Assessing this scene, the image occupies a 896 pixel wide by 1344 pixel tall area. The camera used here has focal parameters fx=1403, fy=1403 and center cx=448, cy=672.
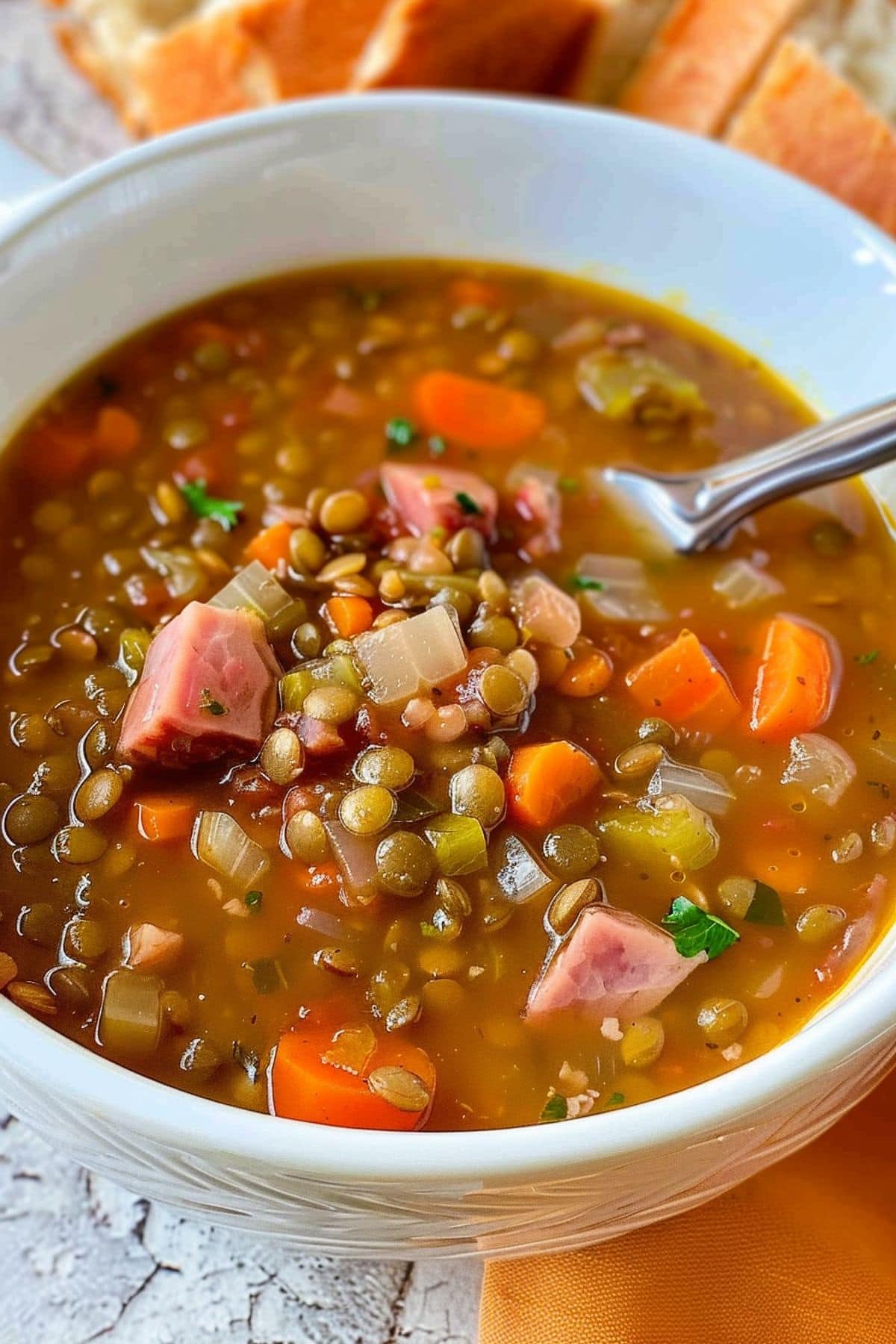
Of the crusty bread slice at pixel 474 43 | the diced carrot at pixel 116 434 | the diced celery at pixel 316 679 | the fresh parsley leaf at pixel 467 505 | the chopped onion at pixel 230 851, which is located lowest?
the diced carrot at pixel 116 434

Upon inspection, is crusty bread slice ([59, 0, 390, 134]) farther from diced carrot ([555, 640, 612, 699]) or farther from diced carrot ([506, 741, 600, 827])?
diced carrot ([506, 741, 600, 827])

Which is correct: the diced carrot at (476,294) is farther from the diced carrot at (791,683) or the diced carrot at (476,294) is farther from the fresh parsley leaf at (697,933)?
the fresh parsley leaf at (697,933)

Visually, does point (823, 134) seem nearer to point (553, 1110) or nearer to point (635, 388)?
point (635, 388)

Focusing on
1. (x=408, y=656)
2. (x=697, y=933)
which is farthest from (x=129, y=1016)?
(x=697, y=933)

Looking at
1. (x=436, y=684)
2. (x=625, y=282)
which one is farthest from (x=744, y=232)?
(x=436, y=684)

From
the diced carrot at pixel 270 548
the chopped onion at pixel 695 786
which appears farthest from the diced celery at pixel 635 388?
the chopped onion at pixel 695 786

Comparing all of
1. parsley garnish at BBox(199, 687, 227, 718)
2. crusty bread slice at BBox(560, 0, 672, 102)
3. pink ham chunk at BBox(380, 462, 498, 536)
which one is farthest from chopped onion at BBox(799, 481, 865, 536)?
crusty bread slice at BBox(560, 0, 672, 102)

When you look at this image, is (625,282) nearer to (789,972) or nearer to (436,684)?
(436,684)

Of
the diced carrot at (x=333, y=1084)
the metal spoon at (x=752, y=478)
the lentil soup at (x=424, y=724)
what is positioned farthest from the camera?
the metal spoon at (x=752, y=478)
